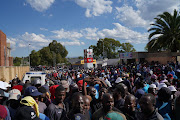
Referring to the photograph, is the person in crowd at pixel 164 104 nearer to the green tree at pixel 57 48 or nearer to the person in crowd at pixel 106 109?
the person in crowd at pixel 106 109

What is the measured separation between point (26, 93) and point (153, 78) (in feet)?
18.3

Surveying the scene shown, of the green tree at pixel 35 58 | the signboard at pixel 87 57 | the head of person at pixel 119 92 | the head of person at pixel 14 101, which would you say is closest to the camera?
the head of person at pixel 14 101

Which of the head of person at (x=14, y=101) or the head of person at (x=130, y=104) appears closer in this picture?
the head of person at (x=130, y=104)

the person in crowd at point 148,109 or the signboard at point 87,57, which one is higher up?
the signboard at point 87,57

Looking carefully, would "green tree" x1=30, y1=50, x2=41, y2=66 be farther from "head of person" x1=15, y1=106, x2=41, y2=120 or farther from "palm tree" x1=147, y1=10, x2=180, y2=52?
"head of person" x1=15, y1=106, x2=41, y2=120

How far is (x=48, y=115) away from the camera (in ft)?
10.2

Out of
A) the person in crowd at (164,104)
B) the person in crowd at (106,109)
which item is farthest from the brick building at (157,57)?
the person in crowd at (106,109)

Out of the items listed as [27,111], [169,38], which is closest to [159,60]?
[169,38]

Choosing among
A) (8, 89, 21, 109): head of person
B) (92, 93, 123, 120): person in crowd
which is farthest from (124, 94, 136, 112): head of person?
(8, 89, 21, 109): head of person

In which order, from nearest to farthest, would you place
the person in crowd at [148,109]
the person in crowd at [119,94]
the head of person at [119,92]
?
the person in crowd at [148,109] < the person in crowd at [119,94] < the head of person at [119,92]

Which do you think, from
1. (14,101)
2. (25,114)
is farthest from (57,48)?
(25,114)

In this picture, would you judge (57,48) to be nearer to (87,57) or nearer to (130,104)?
(87,57)

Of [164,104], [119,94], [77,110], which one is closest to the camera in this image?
[77,110]

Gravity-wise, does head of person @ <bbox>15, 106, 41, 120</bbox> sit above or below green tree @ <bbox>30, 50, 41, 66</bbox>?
below
